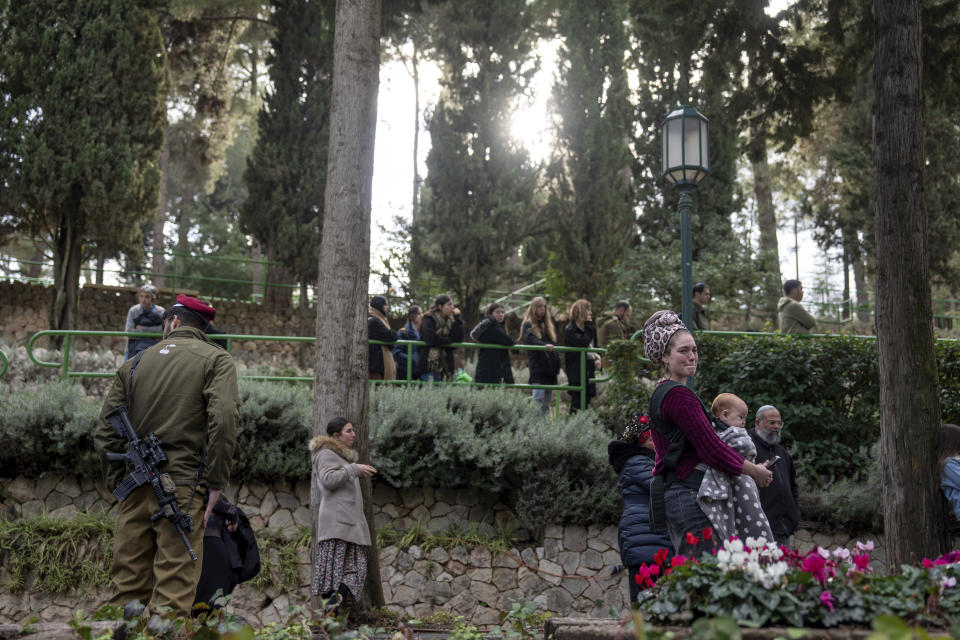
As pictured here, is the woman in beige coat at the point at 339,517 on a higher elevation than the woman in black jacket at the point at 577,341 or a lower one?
lower

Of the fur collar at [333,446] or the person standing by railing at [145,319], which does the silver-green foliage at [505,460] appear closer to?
the fur collar at [333,446]

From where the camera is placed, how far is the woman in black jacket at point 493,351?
11195mm

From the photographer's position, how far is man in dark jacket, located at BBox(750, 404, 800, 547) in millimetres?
6410

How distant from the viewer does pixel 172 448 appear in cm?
518

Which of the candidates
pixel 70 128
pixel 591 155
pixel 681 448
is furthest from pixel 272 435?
pixel 591 155

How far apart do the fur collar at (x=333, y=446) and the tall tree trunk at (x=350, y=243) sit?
452 millimetres

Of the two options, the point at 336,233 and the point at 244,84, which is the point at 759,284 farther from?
the point at 244,84

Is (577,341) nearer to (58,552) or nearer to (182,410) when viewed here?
(58,552)

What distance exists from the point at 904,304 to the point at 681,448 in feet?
11.8

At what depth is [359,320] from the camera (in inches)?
298

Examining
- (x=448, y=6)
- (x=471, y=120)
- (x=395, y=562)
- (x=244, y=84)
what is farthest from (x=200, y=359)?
(x=244, y=84)

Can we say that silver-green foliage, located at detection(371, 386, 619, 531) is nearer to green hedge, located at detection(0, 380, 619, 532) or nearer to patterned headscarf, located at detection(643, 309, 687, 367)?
green hedge, located at detection(0, 380, 619, 532)

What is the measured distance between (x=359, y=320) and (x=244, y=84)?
63.5ft

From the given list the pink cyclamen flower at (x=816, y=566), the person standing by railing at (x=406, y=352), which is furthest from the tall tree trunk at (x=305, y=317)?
the pink cyclamen flower at (x=816, y=566)
